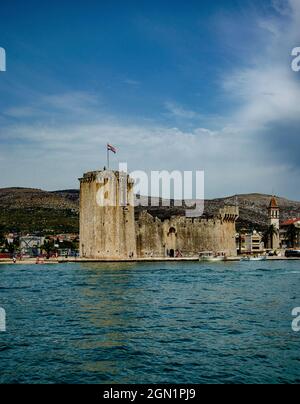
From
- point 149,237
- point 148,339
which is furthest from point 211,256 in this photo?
point 148,339

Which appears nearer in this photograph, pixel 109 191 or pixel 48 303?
pixel 48 303

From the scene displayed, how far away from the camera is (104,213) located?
4678 centimetres

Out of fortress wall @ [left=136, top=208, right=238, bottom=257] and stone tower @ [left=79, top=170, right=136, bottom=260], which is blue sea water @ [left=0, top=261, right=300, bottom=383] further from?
fortress wall @ [left=136, top=208, right=238, bottom=257]

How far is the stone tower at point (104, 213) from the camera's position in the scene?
46.5 meters

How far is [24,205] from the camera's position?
119m

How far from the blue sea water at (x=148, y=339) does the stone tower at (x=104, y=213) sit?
2773cm

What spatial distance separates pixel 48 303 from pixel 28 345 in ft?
21.1

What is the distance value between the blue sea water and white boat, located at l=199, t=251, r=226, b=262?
117ft

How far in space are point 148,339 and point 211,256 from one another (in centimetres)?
4554

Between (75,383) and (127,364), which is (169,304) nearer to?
(127,364)
